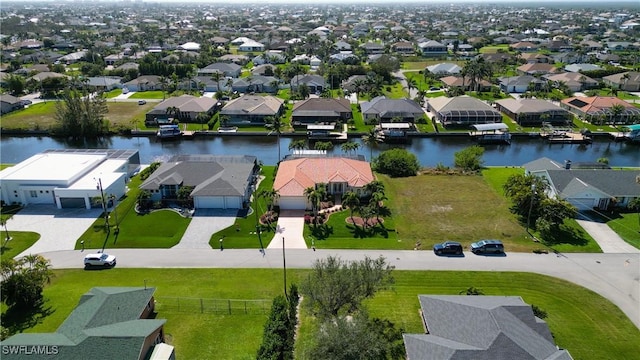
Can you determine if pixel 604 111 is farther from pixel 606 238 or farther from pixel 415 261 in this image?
pixel 415 261

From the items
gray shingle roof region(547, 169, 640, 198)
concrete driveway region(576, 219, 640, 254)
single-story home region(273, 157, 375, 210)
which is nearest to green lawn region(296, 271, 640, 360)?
concrete driveway region(576, 219, 640, 254)

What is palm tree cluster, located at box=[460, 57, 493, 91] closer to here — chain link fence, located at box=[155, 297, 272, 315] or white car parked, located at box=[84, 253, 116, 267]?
chain link fence, located at box=[155, 297, 272, 315]

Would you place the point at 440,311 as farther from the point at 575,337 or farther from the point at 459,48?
the point at 459,48

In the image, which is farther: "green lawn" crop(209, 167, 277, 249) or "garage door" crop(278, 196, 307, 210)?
"garage door" crop(278, 196, 307, 210)

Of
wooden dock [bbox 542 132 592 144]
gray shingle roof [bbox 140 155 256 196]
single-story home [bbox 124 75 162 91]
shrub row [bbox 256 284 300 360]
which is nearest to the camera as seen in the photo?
shrub row [bbox 256 284 300 360]

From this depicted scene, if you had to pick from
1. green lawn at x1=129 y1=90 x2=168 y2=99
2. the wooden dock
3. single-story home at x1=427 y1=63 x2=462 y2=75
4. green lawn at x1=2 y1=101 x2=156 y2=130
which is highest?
single-story home at x1=427 y1=63 x2=462 y2=75

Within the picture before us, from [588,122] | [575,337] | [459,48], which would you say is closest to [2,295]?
[575,337]

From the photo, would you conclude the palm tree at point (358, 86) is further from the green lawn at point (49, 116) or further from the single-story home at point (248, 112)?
the green lawn at point (49, 116)

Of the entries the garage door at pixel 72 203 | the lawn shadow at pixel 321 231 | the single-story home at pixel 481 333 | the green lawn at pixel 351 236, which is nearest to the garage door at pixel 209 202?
the green lawn at pixel 351 236
